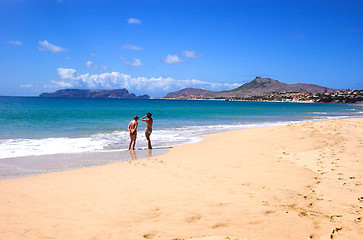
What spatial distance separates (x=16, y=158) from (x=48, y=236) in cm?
793

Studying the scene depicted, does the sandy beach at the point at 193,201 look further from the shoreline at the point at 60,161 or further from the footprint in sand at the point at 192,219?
the shoreline at the point at 60,161

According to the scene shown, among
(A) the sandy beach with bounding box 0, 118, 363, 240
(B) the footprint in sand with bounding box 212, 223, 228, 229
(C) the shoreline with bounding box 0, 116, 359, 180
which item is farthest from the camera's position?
(C) the shoreline with bounding box 0, 116, 359, 180

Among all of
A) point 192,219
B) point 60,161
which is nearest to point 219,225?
point 192,219

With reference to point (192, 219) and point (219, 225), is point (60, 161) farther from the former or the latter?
point (219, 225)

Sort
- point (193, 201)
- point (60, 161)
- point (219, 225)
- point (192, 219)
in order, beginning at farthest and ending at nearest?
point (60, 161) < point (193, 201) < point (192, 219) < point (219, 225)

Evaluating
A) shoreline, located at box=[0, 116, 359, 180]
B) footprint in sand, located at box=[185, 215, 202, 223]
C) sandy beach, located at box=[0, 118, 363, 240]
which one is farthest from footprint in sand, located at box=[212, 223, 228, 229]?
shoreline, located at box=[0, 116, 359, 180]

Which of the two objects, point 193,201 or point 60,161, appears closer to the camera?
point 193,201

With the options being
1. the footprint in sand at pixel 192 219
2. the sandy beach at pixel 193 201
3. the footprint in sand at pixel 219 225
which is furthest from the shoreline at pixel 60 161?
the footprint in sand at pixel 219 225

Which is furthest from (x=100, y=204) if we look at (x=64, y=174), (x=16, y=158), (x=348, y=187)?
(x=16, y=158)

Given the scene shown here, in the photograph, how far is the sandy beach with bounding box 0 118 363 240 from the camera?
157 inches

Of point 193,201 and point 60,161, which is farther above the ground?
point 193,201

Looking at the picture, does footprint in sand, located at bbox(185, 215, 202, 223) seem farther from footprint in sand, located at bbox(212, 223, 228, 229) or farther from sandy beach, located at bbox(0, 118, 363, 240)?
footprint in sand, located at bbox(212, 223, 228, 229)

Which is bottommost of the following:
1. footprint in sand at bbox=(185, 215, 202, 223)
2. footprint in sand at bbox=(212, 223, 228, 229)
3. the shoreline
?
the shoreline

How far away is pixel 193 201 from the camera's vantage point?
5.26m
